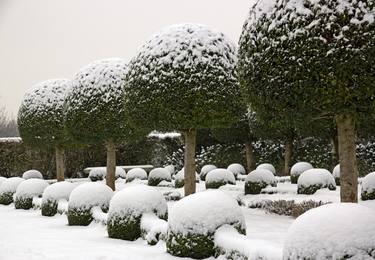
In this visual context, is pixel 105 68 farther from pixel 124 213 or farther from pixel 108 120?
pixel 124 213

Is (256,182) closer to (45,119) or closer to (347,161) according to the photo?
(347,161)

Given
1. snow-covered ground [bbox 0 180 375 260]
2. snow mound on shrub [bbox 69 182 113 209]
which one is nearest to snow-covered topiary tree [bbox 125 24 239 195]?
snow mound on shrub [bbox 69 182 113 209]

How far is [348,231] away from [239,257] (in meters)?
1.87

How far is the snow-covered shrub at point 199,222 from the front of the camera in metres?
6.59

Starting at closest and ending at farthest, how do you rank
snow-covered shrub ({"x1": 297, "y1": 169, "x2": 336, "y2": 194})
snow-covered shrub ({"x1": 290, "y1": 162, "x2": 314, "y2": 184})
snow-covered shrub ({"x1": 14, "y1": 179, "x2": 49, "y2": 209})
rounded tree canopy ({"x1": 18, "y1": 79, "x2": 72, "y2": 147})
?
snow-covered shrub ({"x1": 297, "y1": 169, "x2": 336, "y2": 194}), snow-covered shrub ({"x1": 14, "y1": 179, "x2": 49, "y2": 209}), snow-covered shrub ({"x1": 290, "y1": 162, "x2": 314, "y2": 184}), rounded tree canopy ({"x1": 18, "y1": 79, "x2": 72, "y2": 147})

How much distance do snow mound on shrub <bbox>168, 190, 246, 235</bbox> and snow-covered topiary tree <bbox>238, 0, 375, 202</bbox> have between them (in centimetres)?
217

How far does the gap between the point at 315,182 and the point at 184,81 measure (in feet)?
17.9

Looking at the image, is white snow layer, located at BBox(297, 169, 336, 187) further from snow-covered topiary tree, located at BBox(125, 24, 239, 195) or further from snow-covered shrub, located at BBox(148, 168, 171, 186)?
snow-covered shrub, located at BBox(148, 168, 171, 186)

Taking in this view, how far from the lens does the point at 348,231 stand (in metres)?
4.53

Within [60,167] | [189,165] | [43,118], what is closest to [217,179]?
[189,165]

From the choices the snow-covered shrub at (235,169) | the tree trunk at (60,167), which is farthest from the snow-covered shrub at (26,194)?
the snow-covered shrub at (235,169)

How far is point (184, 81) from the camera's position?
11.2m

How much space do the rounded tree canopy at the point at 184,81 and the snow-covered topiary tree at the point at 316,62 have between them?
2.98 meters

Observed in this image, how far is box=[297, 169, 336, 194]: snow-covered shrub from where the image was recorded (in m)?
13.7
